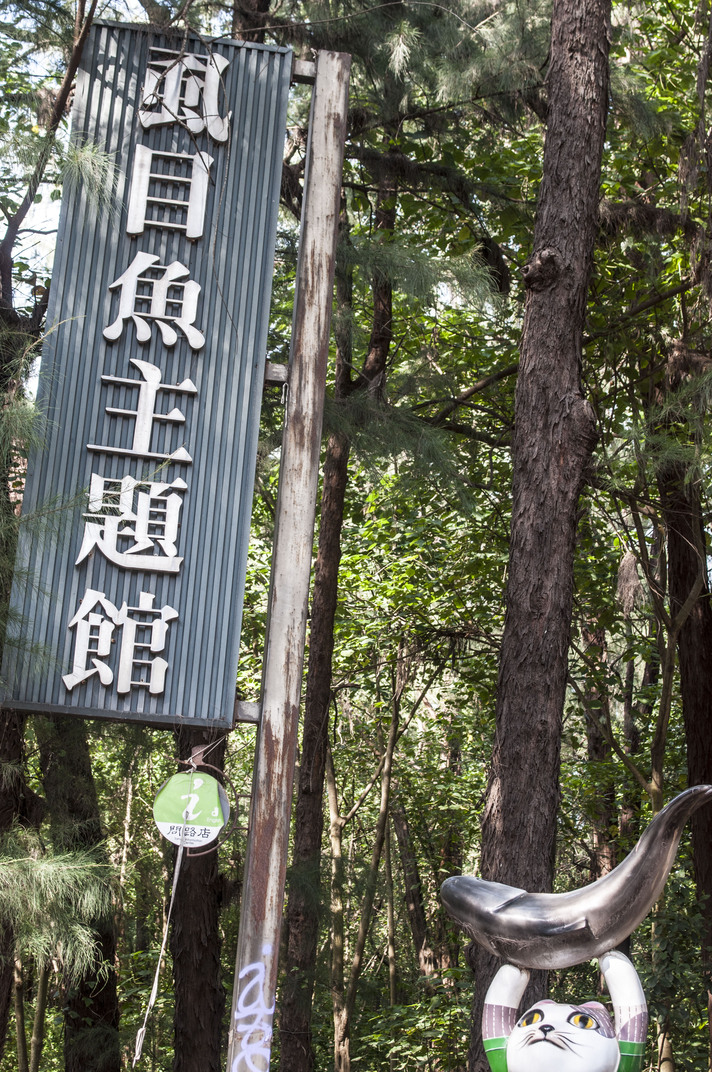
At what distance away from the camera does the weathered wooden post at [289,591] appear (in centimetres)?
400

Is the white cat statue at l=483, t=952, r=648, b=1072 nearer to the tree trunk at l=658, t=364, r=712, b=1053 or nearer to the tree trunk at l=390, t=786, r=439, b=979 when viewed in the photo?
the tree trunk at l=658, t=364, r=712, b=1053

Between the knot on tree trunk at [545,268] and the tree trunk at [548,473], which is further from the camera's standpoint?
the knot on tree trunk at [545,268]

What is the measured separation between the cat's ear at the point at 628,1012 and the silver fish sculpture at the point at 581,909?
11cm

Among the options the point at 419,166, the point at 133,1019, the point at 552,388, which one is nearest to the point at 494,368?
the point at 419,166

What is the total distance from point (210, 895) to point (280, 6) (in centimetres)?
662

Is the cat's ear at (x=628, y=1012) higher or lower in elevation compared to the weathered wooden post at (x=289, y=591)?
lower

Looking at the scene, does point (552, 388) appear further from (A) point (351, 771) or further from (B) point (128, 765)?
(A) point (351, 771)

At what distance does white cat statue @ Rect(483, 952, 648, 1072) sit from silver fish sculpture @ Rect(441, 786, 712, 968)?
0.32ft

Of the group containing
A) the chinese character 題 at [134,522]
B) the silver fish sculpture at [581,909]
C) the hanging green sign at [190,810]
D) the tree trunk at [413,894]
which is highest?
the chinese character 題 at [134,522]

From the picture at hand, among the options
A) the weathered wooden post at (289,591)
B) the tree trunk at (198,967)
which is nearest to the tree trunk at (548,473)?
the weathered wooden post at (289,591)

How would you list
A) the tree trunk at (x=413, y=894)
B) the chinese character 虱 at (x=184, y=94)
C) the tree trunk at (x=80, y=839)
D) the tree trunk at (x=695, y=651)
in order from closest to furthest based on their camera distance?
the chinese character 虱 at (x=184, y=94) → the tree trunk at (x=80, y=839) → the tree trunk at (x=695, y=651) → the tree trunk at (x=413, y=894)

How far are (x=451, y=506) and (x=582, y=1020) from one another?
582 cm

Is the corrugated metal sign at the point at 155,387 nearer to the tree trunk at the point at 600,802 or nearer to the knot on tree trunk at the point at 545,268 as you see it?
the knot on tree trunk at the point at 545,268

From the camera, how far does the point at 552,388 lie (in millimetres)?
5418
